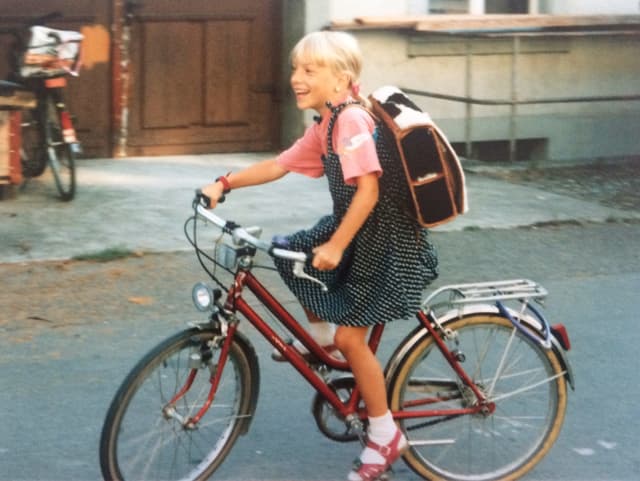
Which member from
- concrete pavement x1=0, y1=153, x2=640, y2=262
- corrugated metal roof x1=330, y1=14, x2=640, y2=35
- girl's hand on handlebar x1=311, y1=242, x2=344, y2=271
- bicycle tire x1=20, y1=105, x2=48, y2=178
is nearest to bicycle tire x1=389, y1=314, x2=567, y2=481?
girl's hand on handlebar x1=311, y1=242, x2=344, y2=271

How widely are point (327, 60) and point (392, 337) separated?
2.51 meters

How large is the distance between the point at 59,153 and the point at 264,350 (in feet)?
11.0

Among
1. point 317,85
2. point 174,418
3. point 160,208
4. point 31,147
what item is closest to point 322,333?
point 174,418

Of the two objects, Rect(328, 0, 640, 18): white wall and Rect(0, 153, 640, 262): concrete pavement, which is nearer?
Rect(0, 153, 640, 262): concrete pavement

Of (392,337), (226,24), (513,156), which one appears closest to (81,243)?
(392,337)

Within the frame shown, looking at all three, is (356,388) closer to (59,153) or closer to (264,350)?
(264,350)

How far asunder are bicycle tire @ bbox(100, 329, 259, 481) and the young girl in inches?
13.5

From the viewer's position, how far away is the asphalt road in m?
4.56

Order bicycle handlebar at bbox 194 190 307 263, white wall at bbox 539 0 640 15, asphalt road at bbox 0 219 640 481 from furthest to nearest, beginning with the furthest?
1. white wall at bbox 539 0 640 15
2. asphalt road at bbox 0 219 640 481
3. bicycle handlebar at bbox 194 190 307 263

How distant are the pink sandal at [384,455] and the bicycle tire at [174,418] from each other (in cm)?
42

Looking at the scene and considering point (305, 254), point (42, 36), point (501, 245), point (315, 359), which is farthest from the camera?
point (42, 36)

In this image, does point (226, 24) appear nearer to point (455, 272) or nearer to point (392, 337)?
point (455, 272)

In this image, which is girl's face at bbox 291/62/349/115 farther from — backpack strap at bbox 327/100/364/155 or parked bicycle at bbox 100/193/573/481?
parked bicycle at bbox 100/193/573/481

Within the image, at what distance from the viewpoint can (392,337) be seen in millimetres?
6176
